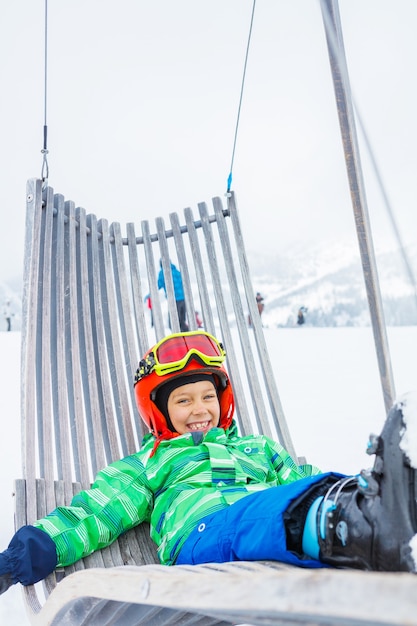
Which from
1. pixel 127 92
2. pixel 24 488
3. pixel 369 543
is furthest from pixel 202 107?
pixel 369 543

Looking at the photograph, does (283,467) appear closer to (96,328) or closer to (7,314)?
(96,328)

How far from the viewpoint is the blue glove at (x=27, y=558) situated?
1783 millimetres

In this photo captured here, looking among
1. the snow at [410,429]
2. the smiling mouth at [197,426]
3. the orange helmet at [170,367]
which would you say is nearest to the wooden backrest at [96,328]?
the orange helmet at [170,367]

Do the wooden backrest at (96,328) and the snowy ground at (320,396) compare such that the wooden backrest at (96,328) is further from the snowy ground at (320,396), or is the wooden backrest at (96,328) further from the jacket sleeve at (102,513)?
the snowy ground at (320,396)

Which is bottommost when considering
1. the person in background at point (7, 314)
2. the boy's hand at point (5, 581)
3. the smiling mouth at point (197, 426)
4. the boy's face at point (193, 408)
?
the boy's hand at point (5, 581)

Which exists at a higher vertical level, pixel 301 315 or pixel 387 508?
pixel 301 315

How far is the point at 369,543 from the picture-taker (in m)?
1.19

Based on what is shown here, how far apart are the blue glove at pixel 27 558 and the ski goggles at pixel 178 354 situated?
0.78m

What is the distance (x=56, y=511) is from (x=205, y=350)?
86 cm

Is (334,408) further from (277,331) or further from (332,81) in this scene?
(277,331)

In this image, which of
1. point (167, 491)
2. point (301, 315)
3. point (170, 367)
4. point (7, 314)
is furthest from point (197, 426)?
point (301, 315)

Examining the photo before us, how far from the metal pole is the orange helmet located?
0.66 meters

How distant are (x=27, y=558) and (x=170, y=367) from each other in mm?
891

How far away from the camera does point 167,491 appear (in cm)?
210
